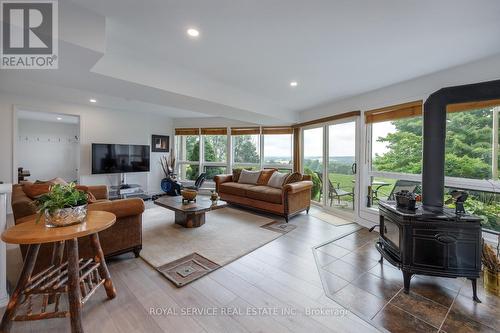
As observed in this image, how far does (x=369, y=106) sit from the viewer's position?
378 centimetres

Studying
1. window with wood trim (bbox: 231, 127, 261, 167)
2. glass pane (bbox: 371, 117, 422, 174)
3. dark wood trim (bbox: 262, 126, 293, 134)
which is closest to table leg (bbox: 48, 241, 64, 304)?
glass pane (bbox: 371, 117, 422, 174)

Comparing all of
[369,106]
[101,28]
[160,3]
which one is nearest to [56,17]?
[101,28]

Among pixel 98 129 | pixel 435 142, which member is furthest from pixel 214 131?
pixel 435 142

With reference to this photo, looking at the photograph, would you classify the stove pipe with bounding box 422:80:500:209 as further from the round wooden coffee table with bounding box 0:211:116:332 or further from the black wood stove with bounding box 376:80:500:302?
the round wooden coffee table with bounding box 0:211:116:332

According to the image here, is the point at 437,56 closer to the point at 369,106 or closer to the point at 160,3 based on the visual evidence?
the point at 369,106

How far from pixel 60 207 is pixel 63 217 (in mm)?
77

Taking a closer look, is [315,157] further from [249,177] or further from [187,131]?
[187,131]

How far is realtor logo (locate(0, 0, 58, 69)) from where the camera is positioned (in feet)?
5.29

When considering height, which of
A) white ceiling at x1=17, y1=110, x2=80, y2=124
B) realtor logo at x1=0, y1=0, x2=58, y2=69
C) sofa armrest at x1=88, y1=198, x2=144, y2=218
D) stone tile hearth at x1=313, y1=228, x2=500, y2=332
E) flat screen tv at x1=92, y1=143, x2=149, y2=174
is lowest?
stone tile hearth at x1=313, y1=228, x2=500, y2=332

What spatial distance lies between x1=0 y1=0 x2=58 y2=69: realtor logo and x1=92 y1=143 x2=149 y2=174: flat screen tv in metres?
3.46

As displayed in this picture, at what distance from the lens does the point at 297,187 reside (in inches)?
157

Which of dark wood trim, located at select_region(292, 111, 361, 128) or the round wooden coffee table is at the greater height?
dark wood trim, located at select_region(292, 111, 361, 128)

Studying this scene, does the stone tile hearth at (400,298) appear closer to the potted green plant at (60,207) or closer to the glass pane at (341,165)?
the glass pane at (341,165)

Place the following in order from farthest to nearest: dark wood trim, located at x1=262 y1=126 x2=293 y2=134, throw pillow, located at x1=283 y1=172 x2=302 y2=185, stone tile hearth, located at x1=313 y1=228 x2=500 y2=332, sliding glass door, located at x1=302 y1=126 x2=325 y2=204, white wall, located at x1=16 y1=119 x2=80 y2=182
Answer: white wall, located at x1=16 y1=119 x2=80 y2=182
dark wood trim, located at x1=262 y1=126 x2=293 y2=134
sliding glass door, located at x1=302 y1=126 x2=325 y2=204
throw pillow, located at x1=283 y1=172 x2=302 y2=185
stone tile hearth, located at x1=313 y1=228 x2=500 y2=332
